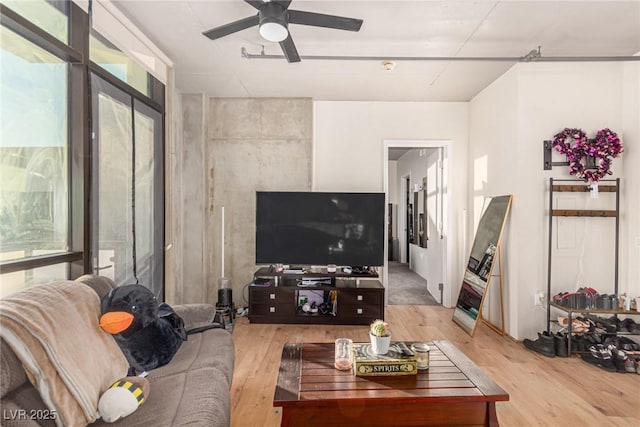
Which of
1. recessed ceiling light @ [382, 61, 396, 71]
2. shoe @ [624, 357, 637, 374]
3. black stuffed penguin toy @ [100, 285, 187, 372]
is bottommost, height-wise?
shoe @ [624, 357, 637, 374]

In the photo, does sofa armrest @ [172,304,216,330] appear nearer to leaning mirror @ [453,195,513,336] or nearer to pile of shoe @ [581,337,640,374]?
leaning mirror @ [453,195,513,336]

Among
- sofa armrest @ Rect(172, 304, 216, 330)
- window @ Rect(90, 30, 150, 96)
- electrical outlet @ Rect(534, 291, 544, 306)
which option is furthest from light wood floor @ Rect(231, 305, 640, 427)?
window @ Rect(90, 30, 150, 96)

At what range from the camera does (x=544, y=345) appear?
2.95 metres

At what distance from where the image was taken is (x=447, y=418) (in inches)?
61.8

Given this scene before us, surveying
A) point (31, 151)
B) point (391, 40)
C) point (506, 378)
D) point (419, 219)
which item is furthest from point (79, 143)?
point (419, 219)

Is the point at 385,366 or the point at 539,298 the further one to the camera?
the point at 539,298

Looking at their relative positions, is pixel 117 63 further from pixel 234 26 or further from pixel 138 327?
pixel 138 327

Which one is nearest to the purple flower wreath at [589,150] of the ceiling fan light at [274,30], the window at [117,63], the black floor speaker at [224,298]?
the ceiling fan light at [274,30]

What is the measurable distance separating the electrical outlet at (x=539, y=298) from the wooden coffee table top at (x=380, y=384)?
1.81 metres

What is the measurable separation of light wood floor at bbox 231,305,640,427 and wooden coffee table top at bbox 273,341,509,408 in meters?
0.46

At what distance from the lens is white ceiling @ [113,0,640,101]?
7.86 ft

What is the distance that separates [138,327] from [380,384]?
47.8 inches

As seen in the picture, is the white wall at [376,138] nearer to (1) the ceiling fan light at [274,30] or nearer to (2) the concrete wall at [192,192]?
(2) the concrete wall at [192,192]

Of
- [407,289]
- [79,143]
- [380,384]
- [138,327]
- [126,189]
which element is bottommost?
[407,289]
